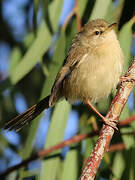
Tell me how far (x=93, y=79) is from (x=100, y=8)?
532 mm

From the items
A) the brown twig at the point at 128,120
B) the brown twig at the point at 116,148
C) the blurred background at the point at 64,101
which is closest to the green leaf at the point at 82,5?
the blurred background at the point at 64,101

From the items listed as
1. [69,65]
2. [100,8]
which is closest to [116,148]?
[69,65]

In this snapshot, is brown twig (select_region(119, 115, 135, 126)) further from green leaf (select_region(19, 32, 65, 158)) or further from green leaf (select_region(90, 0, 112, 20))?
green leaf (select_region(90, 0, 112, 20))

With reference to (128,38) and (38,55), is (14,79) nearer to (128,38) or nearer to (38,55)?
(38,55)

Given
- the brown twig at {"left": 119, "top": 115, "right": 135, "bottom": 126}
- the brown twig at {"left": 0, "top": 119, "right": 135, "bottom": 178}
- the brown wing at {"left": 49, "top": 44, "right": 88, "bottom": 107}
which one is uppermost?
the brown wing at {"left": 49, "top": 44, "right": 88, "bottom": 107}

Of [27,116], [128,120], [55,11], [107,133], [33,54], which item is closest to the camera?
[107,133]

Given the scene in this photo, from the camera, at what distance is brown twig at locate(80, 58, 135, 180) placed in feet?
5.56

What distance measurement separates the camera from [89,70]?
108 inches

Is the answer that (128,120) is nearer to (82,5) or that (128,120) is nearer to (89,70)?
(89,70)

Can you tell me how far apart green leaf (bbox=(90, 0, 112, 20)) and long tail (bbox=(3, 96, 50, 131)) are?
73 centimetres

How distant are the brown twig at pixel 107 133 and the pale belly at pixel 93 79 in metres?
0.53

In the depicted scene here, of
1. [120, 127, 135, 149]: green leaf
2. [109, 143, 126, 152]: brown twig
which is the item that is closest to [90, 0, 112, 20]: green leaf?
[120, 127, 135, 149]: green leaf

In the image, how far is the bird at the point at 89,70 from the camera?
268 cm

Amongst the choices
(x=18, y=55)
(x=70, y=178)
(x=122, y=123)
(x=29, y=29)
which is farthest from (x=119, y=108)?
(x=29, y=29)
